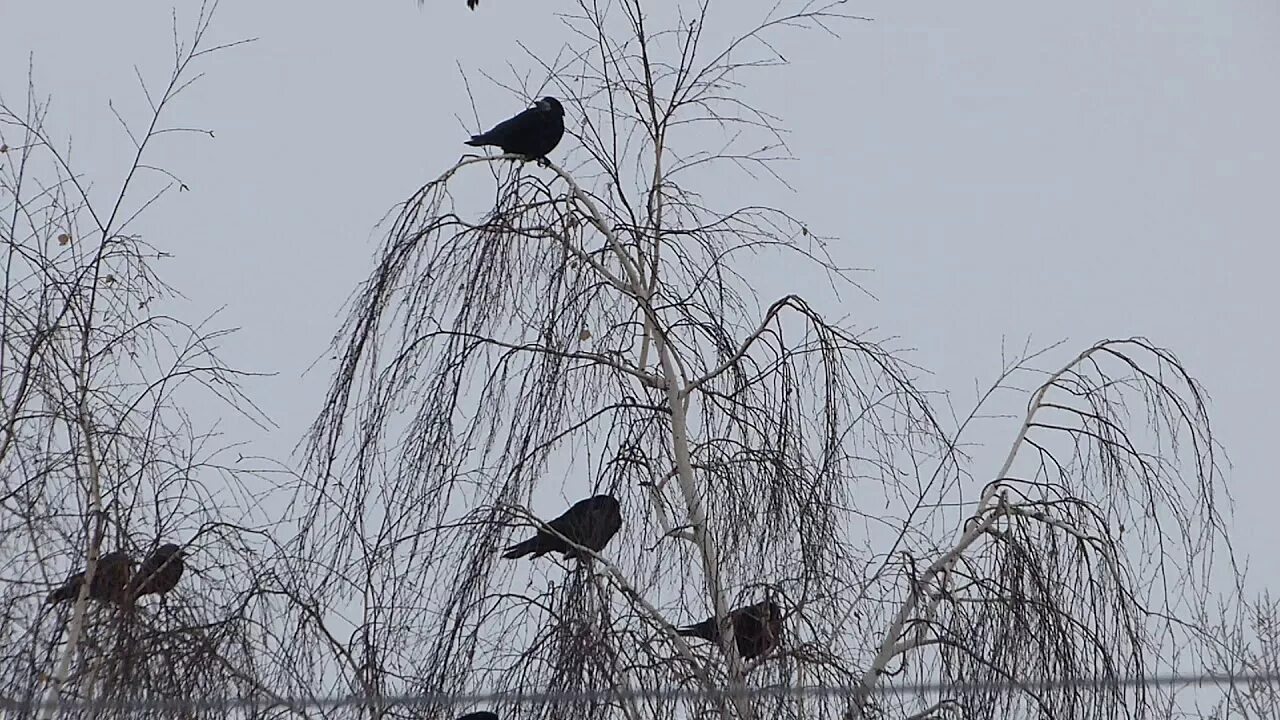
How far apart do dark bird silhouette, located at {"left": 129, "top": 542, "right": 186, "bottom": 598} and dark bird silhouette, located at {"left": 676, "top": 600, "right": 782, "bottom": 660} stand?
1201 millimetres

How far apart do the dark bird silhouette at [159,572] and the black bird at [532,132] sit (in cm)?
138

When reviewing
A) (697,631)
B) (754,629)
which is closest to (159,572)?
(697,631)

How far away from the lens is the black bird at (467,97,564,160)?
4922 mm

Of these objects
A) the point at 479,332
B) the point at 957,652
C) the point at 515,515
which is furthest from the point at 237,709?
the point at 957,652

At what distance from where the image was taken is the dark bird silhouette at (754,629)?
4098mm

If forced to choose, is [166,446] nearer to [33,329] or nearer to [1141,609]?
[33,329]

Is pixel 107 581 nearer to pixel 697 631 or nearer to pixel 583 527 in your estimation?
pixel 583 527

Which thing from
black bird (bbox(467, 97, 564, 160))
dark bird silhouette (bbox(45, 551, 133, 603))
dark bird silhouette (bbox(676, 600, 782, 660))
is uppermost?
black bird (bbox(467, 97, 564, 160))

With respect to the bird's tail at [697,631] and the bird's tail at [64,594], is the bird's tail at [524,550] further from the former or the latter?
→ the bird's tail at [64,594]

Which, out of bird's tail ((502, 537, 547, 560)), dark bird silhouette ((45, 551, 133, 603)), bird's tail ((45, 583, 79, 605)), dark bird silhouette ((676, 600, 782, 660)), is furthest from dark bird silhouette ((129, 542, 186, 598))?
dark bird silhouette ((676, 600, 782, 660))

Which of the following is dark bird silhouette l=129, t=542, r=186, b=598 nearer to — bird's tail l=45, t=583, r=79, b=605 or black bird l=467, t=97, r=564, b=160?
bird's tail l=45, t=583, r=79, b=605

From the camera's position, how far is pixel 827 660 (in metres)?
4.08

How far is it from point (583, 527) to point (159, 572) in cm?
100

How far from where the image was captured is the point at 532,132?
496 centimetres
